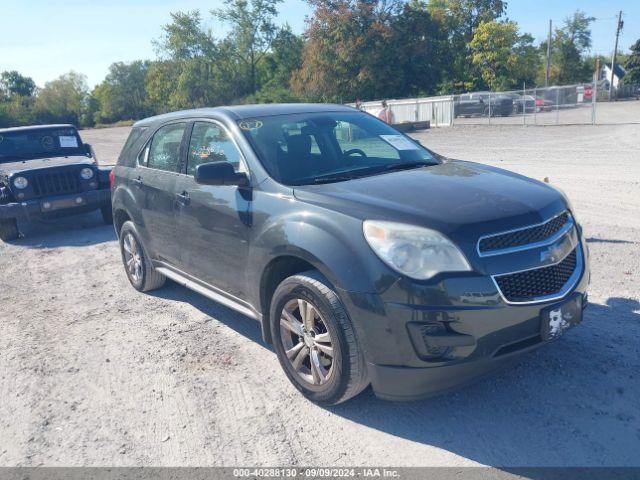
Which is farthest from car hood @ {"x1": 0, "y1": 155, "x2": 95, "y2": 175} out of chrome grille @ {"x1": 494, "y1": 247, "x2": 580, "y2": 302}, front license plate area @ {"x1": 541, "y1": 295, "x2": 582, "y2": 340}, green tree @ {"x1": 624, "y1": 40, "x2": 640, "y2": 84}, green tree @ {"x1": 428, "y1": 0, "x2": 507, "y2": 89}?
green tree @ {"x1": 624, "y1": 40, "x2": 640, "y2": 84}

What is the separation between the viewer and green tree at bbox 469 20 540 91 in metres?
56.6

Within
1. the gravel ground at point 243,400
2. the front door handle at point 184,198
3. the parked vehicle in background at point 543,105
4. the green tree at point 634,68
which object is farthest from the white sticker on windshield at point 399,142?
the green tree at point 634,68

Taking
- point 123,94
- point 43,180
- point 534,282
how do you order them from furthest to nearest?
point 123,94 < point 43,180 < point 534,282

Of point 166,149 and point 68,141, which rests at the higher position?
point 166,149

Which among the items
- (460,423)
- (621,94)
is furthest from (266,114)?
(621,94)

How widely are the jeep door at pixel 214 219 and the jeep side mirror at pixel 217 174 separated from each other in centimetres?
12

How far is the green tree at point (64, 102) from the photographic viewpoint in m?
90.5

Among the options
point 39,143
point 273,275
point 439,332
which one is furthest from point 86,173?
point 439,332

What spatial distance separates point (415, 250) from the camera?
3.09 m

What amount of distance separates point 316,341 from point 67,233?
7.95 m

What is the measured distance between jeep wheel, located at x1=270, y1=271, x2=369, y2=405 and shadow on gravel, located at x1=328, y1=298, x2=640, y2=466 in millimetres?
266

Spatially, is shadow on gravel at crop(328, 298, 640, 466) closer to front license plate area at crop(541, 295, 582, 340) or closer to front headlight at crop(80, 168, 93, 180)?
front license plate area at crop(541, 295, 582, 340)

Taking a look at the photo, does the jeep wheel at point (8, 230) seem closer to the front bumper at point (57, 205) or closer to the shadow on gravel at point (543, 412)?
the front bumper at point (57, 205)

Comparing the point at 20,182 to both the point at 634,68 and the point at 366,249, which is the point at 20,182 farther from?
the point at 634,68
